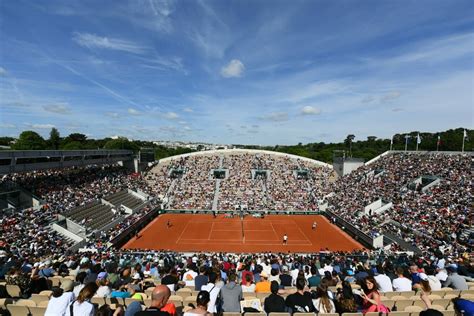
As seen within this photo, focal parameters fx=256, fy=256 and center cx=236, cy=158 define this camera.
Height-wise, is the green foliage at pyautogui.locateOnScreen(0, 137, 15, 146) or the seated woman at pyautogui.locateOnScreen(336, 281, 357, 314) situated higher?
the green foliage at pyautogui.locateOnScreen(0, 137, 15, 146)

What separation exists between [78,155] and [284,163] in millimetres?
41713

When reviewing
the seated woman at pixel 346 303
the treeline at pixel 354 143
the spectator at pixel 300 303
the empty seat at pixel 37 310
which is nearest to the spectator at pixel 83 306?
the empty seat at pixel 37 310

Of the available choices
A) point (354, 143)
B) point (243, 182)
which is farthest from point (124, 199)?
point (354, 143)

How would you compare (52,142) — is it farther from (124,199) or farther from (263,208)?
(263,208)

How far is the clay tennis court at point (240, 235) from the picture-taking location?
28219 mm

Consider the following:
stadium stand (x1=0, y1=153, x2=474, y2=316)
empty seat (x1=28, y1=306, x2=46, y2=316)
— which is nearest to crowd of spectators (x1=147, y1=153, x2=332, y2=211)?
stadium stand (x1=0, y1=153, x2=474, y2=316)

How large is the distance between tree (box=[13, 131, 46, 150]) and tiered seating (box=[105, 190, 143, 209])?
1833 inches

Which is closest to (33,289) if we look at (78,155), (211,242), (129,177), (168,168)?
(211,242)

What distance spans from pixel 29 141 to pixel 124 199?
5227cm

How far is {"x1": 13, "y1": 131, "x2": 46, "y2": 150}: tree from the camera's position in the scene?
7009 centimetres

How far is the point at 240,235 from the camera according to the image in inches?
1268

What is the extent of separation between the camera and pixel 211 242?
29.5 metres

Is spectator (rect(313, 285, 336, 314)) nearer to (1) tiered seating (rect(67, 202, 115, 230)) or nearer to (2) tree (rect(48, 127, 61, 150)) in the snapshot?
(1) tiered seating (rect(67, 202, 115, 230))

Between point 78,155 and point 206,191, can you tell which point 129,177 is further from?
point 206,191
